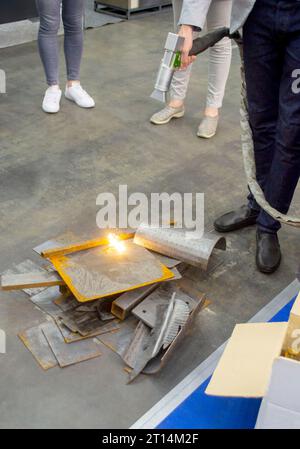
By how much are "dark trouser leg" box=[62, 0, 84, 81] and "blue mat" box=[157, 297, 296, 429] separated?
2.09 meters

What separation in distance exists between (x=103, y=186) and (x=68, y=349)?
3.12 feet

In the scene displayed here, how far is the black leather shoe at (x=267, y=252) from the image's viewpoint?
5.68 ft

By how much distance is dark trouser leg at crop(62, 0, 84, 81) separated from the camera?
102 inches

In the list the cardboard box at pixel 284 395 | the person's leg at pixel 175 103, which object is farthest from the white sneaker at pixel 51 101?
the cardboard box at pixel 284 395

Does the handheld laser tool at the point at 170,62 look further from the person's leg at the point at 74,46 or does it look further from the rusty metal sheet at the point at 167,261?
→ the person's leg at the point at 74,46

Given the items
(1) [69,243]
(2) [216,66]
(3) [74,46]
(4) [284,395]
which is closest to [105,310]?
(1) [69,243]

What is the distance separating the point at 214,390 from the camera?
3.66ft

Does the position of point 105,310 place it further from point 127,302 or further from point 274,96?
point 274,96

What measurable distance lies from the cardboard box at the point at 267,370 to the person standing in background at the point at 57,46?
1954 millimetres

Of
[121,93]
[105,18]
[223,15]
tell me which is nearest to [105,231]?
[223,15]

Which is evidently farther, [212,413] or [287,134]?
[287,134]

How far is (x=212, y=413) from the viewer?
1.22 meters

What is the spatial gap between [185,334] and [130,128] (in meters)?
1.53

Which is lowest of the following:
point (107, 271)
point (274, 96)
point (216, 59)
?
point (107, 271)
